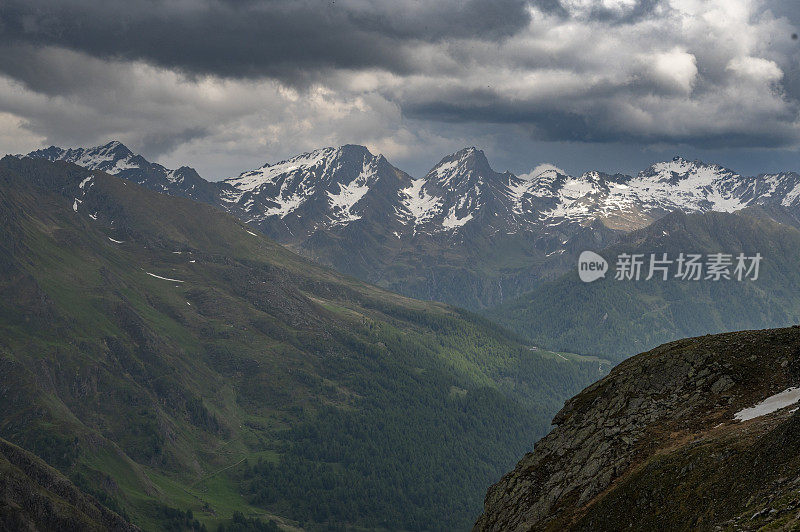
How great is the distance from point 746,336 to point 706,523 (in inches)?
1275

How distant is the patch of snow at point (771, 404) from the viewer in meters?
58.0

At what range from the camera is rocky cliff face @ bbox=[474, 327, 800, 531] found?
1785 inches

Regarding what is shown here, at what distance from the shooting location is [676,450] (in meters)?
57.1

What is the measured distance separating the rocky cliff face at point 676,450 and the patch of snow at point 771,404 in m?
0.10

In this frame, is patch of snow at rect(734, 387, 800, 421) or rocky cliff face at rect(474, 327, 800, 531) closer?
rocky cliff face at rect(474, 327, 800, 531)

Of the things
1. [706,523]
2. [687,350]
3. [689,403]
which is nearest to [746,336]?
[687,350]

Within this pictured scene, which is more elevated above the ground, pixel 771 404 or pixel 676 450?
pixel 771 404

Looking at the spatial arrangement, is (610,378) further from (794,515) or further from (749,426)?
(794,515)

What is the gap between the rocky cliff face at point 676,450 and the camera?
4534 cm

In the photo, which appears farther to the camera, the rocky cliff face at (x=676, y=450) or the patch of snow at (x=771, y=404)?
the patch of snow at (x=771, y=404)

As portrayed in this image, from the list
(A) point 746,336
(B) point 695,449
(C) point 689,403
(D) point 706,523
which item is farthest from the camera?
(A) point 746,336

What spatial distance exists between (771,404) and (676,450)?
10086 mm

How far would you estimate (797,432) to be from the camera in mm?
44844

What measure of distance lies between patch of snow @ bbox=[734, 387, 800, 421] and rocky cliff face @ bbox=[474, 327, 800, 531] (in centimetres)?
10
